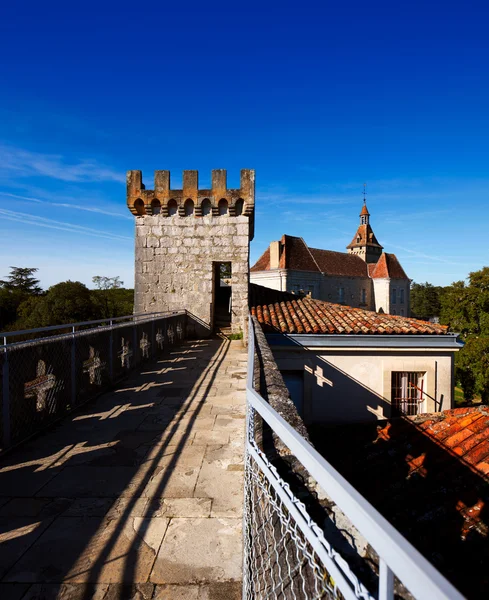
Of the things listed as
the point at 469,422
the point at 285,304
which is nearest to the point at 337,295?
the point at 285,304

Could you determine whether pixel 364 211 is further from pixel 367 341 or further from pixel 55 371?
pixel 55 371

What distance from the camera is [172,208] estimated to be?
12.3 m

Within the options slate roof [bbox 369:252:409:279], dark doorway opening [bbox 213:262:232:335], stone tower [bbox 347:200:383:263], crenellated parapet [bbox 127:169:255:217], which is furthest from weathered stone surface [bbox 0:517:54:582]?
stone tower [bbox 347:200:383:263]

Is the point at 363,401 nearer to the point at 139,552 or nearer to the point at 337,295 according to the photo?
the point at 139,552

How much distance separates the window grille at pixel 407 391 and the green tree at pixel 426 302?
61557 millimetres

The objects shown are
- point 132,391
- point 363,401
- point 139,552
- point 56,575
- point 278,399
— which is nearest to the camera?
point 56,575

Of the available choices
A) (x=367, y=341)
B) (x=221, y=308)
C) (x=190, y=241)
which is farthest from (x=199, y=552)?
(x=221, y=308)

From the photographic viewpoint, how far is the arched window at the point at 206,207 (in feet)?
39.8

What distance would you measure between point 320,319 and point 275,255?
2652cm

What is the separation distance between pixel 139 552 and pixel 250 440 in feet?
3.84

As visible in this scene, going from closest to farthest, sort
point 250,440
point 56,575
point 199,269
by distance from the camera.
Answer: point 250,440, point 56,575, point 199,269

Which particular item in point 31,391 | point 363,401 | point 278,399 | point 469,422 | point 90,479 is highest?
point 278,399

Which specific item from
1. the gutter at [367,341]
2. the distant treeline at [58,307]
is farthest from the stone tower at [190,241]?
the distant treeline at [58,307]

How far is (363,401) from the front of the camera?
10.9 metres
